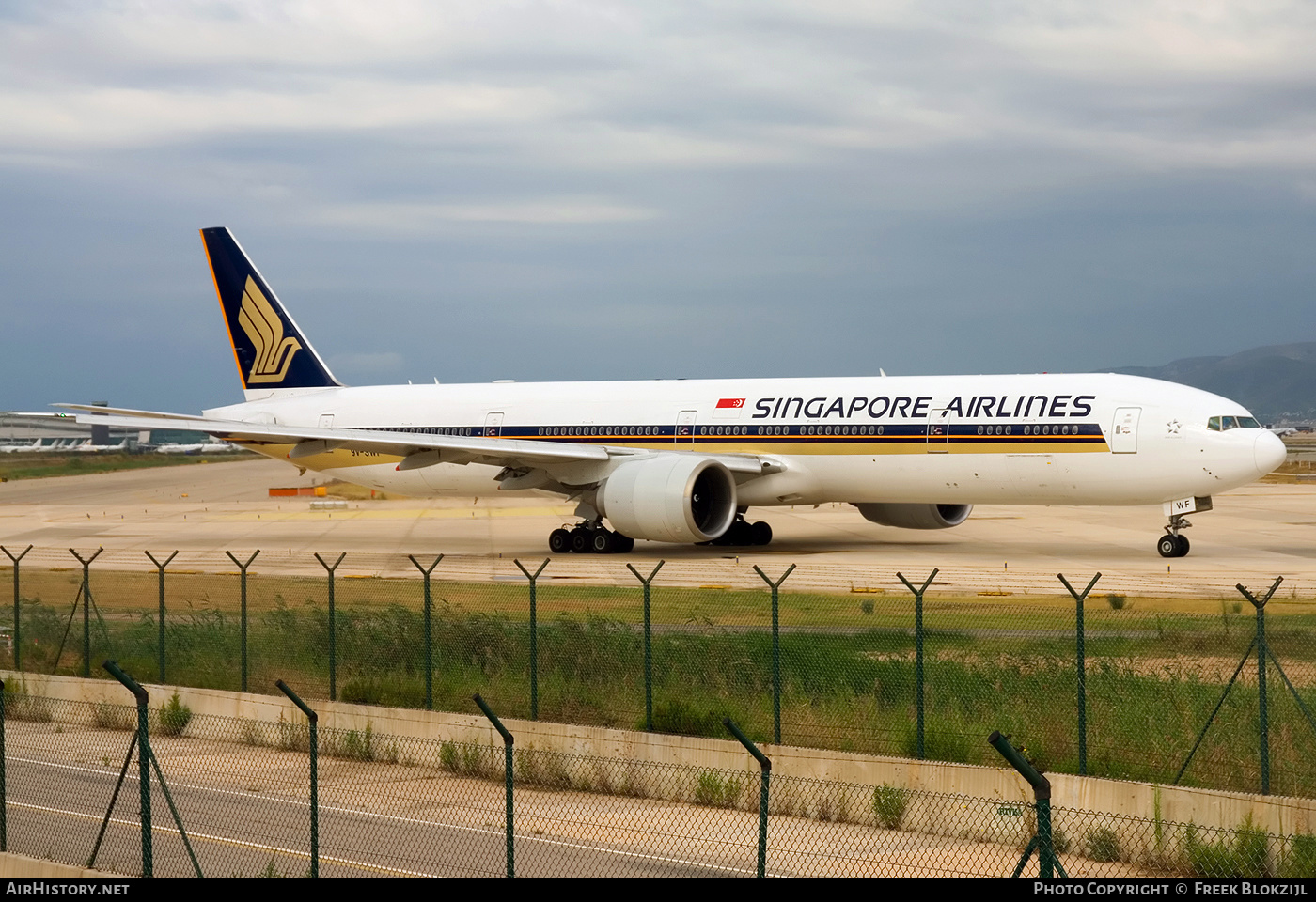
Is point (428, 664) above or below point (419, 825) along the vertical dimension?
above

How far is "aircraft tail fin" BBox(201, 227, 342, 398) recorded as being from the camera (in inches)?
1559

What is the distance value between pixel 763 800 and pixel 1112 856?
3567 millimetres

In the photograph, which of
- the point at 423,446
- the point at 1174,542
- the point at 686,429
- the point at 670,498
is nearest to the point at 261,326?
the point at 423,446

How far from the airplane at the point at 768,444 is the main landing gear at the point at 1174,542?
4cm

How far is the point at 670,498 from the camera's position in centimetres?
2936

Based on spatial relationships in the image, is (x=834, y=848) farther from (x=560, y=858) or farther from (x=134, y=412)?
(x=134, y=412)

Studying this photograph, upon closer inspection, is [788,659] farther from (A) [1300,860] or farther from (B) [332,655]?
(A) [1300,860]

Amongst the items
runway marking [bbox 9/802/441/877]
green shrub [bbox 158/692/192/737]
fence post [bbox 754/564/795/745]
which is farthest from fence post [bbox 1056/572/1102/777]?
green shrub [bbox 158/692/192/737]

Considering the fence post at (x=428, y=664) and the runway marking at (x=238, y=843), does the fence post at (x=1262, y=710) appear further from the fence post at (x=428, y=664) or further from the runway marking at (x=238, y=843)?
the fence post at (x=428, y=664)

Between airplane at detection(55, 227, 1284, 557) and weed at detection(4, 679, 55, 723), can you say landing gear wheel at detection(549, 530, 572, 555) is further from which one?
weed at detection(4, 679, 55, 723)

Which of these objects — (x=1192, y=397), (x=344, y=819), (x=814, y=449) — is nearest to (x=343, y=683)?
(x=344, y=819)

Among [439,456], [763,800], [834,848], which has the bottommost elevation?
[834,848]

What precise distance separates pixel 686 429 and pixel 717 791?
63.6 ft

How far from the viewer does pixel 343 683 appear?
1723cm
